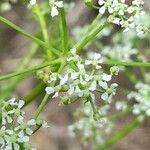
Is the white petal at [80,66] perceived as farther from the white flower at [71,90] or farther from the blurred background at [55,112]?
the blurred background at [55,112]

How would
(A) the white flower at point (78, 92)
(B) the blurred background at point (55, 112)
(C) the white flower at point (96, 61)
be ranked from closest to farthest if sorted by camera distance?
(A) the white flower at point (78, 92), (C) the white flower at point (96, 61), (B) the blurred background at point (55, 112)

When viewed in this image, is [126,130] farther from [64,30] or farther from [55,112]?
[55,112]

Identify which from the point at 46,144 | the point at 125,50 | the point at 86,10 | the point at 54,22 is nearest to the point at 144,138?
the point at 46,144


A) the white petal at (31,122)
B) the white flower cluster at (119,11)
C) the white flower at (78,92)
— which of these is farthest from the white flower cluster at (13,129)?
the white flower cluster at (119,11)

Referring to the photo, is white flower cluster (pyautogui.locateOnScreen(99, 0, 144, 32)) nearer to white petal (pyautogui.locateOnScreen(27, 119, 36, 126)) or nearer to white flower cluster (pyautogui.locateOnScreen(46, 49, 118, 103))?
white flower cluster (pyautogui.locateOnScreen(46, 49, 118, 103))

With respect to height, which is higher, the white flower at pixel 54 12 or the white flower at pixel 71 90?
the white flower at pixel 54 12

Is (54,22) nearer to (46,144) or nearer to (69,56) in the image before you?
(69,56)

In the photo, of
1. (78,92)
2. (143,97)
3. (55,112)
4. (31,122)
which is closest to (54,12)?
(78,92)
